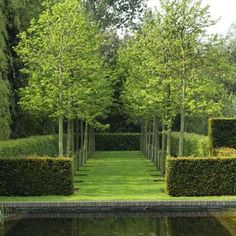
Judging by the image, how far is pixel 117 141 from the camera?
173 feet

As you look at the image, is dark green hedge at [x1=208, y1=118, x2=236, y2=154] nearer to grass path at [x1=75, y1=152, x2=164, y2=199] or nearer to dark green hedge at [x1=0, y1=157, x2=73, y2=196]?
grass path at [x1=75, y1=152, x2=164, y2=199]

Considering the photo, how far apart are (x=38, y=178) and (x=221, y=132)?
354 inches

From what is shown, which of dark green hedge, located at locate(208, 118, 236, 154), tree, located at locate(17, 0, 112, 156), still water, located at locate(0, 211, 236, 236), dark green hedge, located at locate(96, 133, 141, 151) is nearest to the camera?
still water, located at locate(0, 211, 236, 236)

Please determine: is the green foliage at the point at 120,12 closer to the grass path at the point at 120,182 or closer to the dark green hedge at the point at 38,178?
the grass path at the point at 120,182

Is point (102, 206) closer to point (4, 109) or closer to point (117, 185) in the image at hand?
point (117, 185)

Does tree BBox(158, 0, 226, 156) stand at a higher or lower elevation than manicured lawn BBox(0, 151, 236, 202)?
higher

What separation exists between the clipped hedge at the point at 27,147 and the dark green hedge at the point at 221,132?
7.87m

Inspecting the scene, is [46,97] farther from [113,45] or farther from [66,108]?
[113,45]

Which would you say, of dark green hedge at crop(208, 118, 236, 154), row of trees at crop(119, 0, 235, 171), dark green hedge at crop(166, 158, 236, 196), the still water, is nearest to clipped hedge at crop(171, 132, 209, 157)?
dark green hedge at crop(208, 118, 236, 154)

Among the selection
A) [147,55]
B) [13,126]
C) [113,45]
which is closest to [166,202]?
[147,55]

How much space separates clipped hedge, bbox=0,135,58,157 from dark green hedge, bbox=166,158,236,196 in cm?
592

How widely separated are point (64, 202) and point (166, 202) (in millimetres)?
3240

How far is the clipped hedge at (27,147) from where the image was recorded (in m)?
21.5

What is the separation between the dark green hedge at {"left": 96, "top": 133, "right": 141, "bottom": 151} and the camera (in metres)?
52.8
